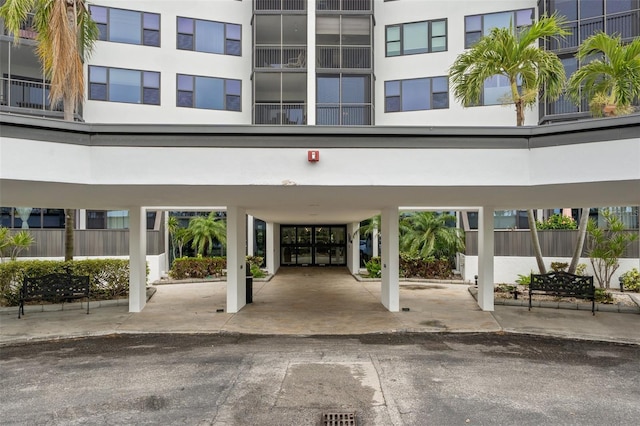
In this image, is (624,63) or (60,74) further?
(60,74)

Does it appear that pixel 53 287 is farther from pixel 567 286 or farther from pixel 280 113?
pixel 567 286

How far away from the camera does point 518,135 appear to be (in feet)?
22.5

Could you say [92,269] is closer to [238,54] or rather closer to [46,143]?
[46,143]

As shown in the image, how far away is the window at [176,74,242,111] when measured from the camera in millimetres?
20609

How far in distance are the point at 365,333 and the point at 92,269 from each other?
9.00 meters

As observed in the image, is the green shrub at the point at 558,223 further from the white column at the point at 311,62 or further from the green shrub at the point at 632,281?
the white column at the point at 311,62

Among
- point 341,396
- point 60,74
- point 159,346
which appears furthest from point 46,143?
point 60,74

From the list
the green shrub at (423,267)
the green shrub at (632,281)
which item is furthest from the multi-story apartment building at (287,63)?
the green shrub at (632,281)

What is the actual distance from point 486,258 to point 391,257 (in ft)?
8.69

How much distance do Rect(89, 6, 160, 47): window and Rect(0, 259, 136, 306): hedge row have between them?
11.9 metres

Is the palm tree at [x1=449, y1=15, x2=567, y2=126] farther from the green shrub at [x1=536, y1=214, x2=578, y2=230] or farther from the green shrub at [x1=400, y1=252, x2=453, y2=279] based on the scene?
the green shrub at [x1=400, y1=252, x2=453, y2=279]

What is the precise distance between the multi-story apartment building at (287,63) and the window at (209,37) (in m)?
0.05

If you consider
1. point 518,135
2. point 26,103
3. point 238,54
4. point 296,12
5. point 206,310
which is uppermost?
point 296,12

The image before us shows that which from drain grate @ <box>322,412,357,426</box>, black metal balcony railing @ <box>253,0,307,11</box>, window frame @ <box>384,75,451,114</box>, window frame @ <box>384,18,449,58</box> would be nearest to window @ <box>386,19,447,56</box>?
window frame @ <box>384,18,449,58</box>
